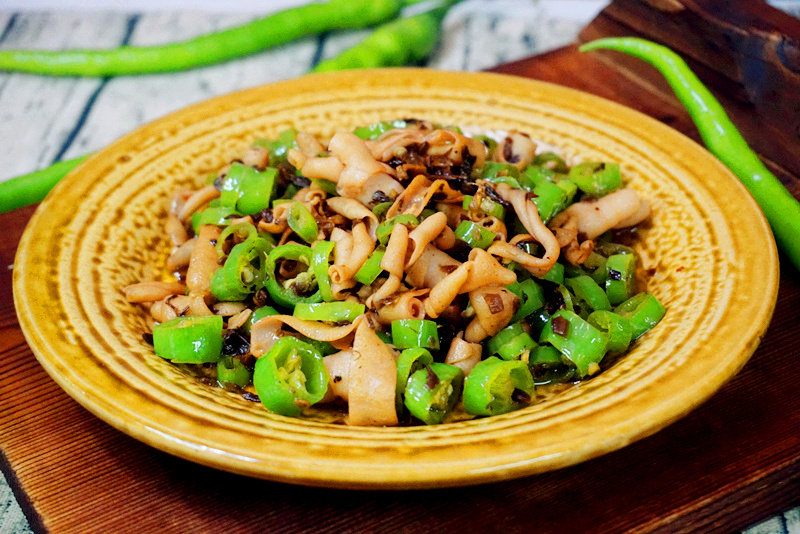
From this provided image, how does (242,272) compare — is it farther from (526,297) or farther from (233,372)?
(526,297)

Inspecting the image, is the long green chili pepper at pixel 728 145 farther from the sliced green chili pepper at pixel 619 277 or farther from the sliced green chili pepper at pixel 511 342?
the sliced green chili pepper at pixel 511 342

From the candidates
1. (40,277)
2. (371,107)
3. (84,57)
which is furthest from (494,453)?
(84,57)

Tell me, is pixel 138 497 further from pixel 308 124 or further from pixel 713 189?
pixel 713 189

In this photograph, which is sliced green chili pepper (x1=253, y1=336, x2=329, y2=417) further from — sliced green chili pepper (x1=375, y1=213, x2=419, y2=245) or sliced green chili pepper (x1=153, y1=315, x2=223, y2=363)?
sliced green chili pepper (x1=375, y1=213, x2=419, y2=245)

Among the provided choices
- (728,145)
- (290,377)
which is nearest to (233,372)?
(290,377)

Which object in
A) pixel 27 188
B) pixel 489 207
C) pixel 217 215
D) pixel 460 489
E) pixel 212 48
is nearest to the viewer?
pixel 460 489
